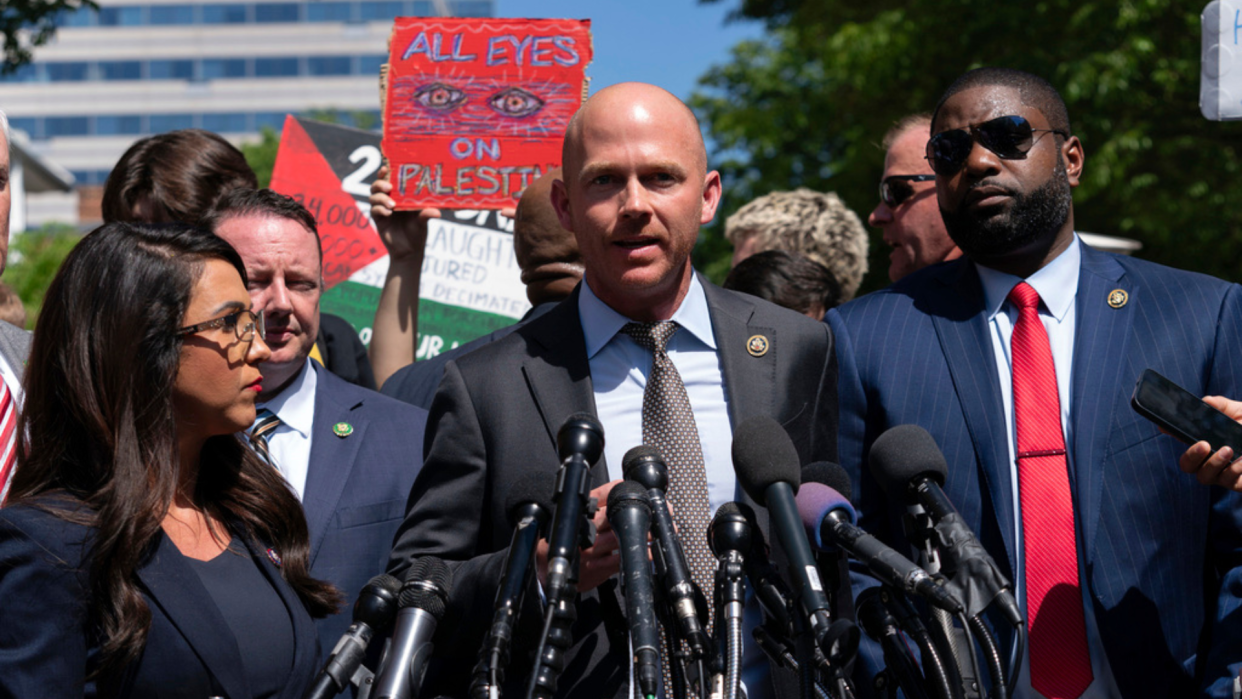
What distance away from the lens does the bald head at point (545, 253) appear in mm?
4469

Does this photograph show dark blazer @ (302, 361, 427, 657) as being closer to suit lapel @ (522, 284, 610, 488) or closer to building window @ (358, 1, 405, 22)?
suit lapel @ (522, 284, 610, 488)

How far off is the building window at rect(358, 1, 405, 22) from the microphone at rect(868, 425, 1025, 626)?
383 ft

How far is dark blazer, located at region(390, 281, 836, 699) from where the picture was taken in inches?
112

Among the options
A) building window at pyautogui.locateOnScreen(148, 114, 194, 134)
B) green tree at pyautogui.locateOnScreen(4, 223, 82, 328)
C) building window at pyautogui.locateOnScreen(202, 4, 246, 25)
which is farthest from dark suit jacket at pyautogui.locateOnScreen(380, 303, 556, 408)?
building window at pyautogui.locateOnScreen(202, 4, 246, 25)

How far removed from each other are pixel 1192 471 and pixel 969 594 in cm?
85

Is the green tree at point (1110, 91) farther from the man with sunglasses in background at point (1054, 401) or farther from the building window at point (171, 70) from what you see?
the building window at point (171, 70)

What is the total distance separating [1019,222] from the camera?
338 cm

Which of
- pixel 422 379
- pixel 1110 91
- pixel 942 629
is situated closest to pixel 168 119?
pixel 1110 91

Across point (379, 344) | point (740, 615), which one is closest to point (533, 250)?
point (379, 344)

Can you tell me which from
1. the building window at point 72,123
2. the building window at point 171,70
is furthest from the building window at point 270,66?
the building window at point 72,123

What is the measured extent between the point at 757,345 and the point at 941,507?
86 cm

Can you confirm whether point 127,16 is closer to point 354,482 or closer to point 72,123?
point 72,123

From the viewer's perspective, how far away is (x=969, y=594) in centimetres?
224

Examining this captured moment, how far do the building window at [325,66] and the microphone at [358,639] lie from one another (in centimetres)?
11537
